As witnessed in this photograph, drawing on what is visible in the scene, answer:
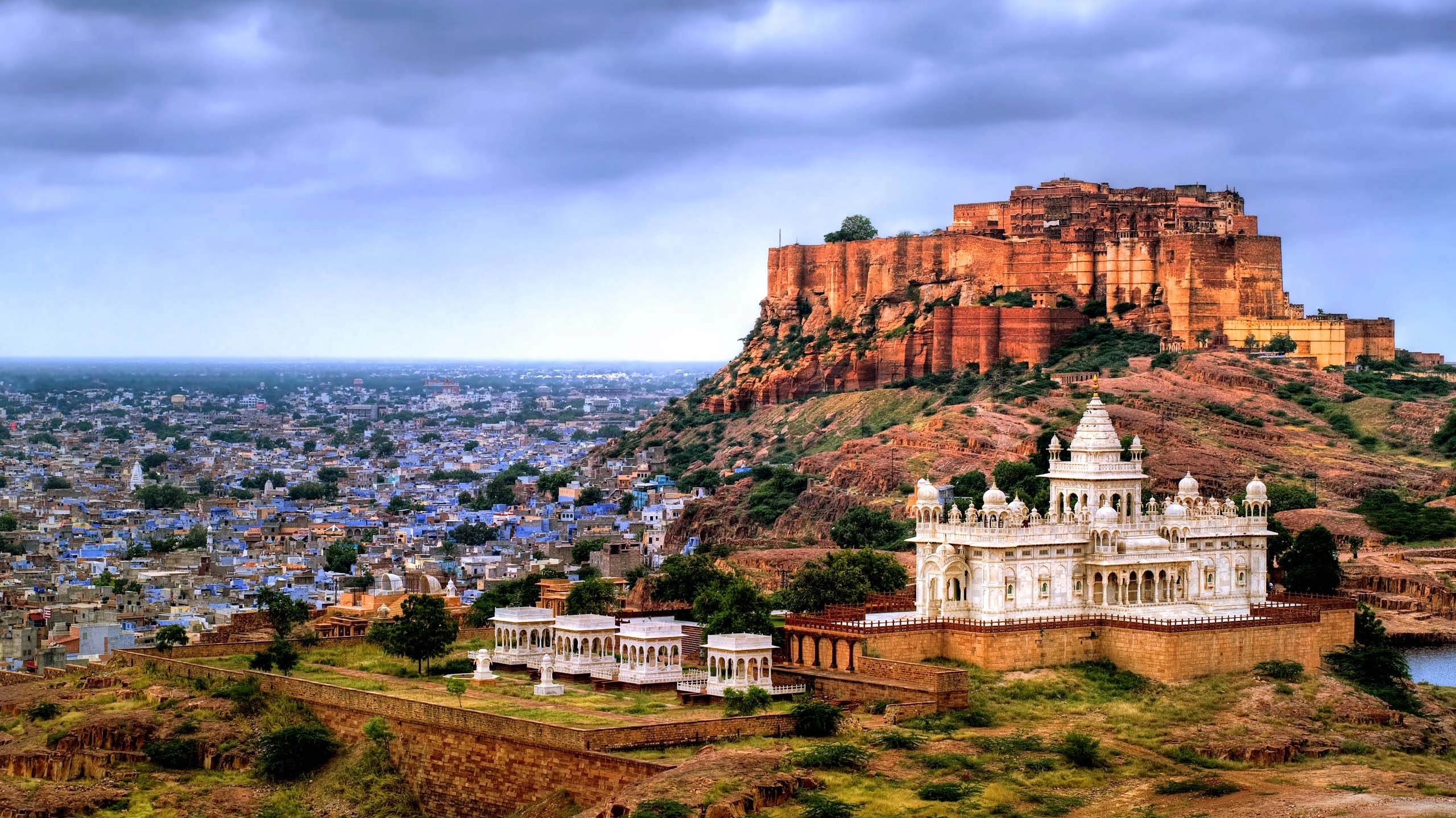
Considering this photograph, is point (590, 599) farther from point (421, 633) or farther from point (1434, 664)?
point (1434, 664)

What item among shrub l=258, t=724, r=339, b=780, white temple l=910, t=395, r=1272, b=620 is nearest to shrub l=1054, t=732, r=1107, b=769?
white temple l=910, t=395, r=1272, b=620

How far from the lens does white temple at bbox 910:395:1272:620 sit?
51.2m

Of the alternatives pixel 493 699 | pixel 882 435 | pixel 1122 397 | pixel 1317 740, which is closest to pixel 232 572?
pixel 882 435

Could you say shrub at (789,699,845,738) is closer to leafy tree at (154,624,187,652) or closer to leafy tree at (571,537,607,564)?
leafy tree at (154,624,187,652)

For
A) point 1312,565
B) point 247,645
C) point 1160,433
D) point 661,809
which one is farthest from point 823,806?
point 1160,433

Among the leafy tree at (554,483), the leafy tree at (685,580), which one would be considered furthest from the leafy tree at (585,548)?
the leafy tree at (554,483)

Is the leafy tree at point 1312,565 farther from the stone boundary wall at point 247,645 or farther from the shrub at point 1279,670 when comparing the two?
the stone boundary wall at point 247,645

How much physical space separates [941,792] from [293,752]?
14230 mm

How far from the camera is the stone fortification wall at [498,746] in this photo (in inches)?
1700

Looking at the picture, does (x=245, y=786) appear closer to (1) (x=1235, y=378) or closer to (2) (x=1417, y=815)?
(2) (x=1417, y=815)

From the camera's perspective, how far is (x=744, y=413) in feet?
360

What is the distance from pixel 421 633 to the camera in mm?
53438

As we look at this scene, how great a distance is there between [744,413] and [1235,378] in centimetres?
2895

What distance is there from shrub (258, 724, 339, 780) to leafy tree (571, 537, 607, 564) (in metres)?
35.0
